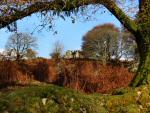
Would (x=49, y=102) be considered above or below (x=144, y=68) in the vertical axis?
below

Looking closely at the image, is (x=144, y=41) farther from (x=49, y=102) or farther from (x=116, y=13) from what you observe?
(x=49, y=102)

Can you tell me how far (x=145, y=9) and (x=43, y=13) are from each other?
10.9 feet

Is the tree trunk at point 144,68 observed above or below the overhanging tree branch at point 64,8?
below

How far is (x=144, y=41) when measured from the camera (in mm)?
15195

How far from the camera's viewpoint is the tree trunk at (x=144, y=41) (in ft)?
48.2

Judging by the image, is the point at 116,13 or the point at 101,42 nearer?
the point at 116,13

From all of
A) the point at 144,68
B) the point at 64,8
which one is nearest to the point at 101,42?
the point at 144,68

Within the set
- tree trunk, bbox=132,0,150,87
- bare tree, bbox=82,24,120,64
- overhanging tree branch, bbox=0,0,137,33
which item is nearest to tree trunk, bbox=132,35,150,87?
tree trunk, bbox=132,0,150,87

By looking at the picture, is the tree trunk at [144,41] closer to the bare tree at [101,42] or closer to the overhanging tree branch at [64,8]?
the overhanging tree branch at [64,8]

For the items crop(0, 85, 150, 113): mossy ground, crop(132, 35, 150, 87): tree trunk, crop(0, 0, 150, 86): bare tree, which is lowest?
crop(0, 85, 150, 113): mossy ground

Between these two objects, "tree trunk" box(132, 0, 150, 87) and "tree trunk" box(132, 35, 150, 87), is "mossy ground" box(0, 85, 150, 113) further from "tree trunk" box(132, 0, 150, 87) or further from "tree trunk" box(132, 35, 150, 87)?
"tree trunk" box(132, 0, 150, 87)

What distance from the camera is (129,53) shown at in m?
40.4

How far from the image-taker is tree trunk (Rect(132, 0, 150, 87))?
1470 cm

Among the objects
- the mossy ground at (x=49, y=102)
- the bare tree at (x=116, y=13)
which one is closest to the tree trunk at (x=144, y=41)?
the bare tree at (x=116, y=13)
